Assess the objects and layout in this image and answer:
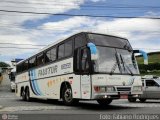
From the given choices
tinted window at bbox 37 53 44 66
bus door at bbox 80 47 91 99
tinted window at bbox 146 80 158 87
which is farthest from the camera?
tinted window at bbox 146 80 158 87

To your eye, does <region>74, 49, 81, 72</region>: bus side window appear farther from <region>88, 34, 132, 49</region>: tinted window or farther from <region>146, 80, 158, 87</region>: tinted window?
<region>146, 80, 158, 87</region>: tinted window

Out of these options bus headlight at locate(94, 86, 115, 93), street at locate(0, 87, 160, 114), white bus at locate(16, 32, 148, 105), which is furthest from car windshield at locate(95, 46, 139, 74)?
street at locate(0, 87, 160, 114)

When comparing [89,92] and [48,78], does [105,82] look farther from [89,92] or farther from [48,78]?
[48,78]

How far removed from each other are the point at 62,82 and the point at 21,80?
984 cm

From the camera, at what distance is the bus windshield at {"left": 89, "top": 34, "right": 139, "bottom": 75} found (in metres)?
16.7

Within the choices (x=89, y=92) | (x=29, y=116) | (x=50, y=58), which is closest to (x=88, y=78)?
(x=89, y=92)

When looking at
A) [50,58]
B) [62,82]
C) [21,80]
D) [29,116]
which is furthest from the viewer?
[21,80]

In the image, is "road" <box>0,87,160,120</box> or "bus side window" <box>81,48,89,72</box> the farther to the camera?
"bus side window" <box>81,48,89,72</box>

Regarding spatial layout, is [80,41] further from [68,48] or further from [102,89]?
[102,89]

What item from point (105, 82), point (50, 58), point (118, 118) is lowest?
point (118, 118)

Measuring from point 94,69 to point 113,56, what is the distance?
49.9 inches

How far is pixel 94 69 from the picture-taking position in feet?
53.8

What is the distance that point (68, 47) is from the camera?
18875 millimetres

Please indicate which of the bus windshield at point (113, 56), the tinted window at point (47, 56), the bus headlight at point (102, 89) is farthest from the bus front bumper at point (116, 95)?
the tinted window at point (47, 56)
